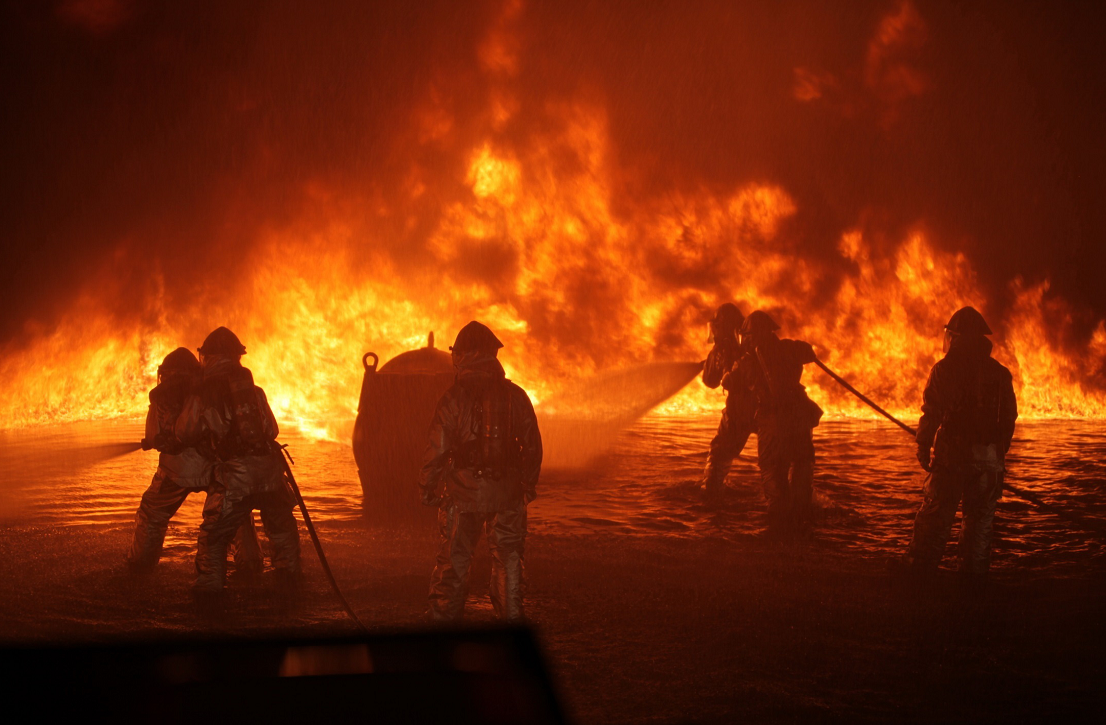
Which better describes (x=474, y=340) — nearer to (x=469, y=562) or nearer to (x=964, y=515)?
(x=469, y=562)

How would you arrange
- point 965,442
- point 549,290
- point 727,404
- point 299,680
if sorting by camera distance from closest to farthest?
point 299,680
point 965,442
point 727,404
point 549,290

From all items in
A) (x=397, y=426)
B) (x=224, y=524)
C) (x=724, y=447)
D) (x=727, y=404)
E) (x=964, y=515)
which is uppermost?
(x=727, y=404)

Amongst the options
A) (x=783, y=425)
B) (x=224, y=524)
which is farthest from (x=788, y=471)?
(x=224, y=524)

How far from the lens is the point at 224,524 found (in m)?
4.76

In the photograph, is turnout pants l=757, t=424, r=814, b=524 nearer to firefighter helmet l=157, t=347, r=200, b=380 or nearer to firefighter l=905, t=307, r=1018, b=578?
firefighter l=905, t=307, r=1018, b=578

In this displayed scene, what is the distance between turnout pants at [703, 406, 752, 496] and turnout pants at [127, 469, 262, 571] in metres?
4.91

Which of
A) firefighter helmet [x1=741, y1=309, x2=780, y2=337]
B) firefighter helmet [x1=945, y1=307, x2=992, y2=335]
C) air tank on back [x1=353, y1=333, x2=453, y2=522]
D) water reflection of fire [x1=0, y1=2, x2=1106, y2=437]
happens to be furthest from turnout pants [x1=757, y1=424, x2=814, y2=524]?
water reflection of fire [x1=0, y1=2, x2=1106, y2=437]

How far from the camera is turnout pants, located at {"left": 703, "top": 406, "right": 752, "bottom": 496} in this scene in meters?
7.91

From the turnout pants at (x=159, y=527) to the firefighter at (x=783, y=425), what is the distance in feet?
16.0

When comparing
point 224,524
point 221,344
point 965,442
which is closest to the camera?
point 224,524

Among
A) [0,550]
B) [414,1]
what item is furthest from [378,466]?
[414,1]

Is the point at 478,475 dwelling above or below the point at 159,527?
above

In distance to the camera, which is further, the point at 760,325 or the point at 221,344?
the point at 760,325

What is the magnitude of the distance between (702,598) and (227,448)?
3.54 m
